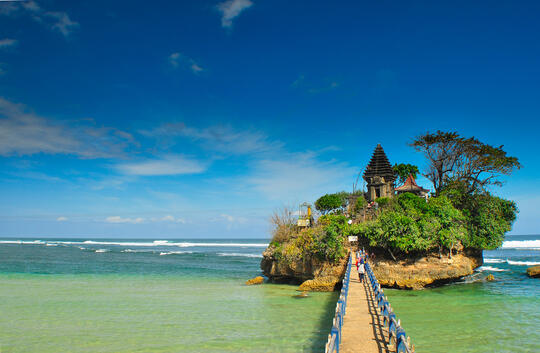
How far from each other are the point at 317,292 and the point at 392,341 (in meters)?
13.5

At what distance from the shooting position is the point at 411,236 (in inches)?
845

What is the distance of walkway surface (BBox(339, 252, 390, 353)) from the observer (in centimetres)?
830

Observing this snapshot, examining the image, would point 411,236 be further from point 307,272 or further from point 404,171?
point 404,171

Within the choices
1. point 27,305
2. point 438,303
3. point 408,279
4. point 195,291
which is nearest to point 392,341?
point 438,303

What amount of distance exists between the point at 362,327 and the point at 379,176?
30309 millimetres

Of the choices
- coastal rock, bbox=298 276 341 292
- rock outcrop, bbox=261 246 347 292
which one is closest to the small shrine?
rock outcrop, bbox=261 246 347 292

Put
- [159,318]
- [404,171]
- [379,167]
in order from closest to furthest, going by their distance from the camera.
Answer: [159,318] < [379,167] < [404,171]

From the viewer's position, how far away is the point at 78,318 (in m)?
15.4

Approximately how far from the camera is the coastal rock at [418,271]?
72.0 ft

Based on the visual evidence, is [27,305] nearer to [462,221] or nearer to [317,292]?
[317,292]

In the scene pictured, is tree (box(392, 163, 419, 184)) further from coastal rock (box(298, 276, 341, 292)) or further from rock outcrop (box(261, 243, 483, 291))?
coastal rock (box(298, 276, 341, 292))

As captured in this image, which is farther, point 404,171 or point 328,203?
point 404,171

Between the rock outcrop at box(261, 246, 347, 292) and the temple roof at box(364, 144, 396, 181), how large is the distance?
17.9 metres

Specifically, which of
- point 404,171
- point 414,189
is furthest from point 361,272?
point 404,171
